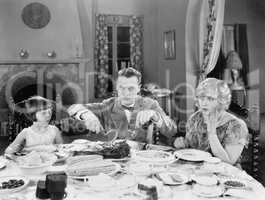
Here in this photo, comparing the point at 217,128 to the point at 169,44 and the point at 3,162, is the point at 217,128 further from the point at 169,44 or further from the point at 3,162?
the point at 169,44

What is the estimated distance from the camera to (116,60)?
7324mm

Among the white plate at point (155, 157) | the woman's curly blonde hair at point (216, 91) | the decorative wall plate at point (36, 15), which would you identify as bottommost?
the white plate at point (155, 157)

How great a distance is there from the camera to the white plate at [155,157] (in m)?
1.80

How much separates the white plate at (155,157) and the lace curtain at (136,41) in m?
5.42

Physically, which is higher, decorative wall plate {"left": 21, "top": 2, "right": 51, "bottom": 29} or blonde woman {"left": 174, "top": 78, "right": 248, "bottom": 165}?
decorative wall plate {"left": 21, "top": 2, "right": 51, "bottom": 29}

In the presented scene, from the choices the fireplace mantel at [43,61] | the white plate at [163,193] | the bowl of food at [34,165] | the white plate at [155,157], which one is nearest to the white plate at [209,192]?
the white plate at [163,193]

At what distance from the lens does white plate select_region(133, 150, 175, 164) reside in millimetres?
1801

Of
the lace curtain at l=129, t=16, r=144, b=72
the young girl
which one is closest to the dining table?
the young girl

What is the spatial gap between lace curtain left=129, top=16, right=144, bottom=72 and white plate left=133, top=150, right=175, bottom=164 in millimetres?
5421

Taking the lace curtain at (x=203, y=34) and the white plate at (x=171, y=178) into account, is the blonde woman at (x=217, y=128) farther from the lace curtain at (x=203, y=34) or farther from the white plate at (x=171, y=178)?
the lace curtain at (x=203, y=34)

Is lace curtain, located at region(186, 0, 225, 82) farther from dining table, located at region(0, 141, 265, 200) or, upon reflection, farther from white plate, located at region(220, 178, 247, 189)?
white plate, located at region(220, 178, 247, 189)

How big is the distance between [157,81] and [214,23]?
2336 millimetres

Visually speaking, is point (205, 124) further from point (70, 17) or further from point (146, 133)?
point (70, 17)

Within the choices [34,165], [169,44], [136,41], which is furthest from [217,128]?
[136,41]
